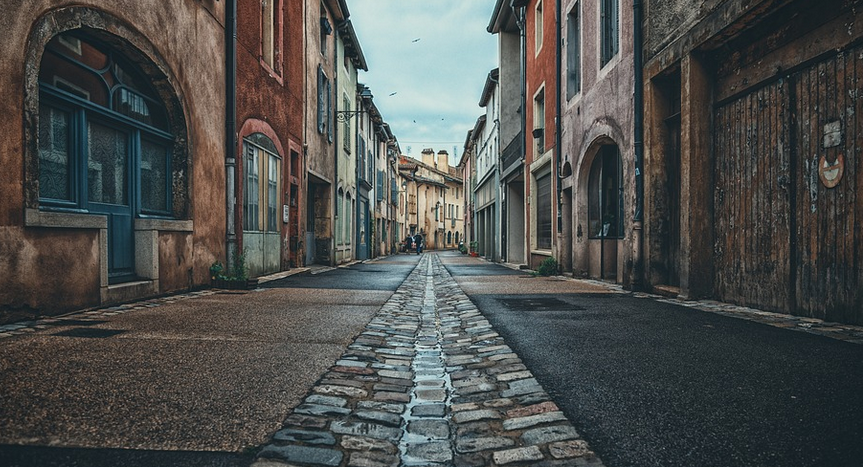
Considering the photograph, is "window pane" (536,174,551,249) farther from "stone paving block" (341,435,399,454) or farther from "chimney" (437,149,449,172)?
"chimney" (437,149,449,172)

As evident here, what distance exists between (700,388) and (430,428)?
1372 millimetres

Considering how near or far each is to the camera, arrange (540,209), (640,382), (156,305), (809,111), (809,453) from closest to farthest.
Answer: (809,453)
(640,382)
(809,111)
(156,305)
(540,209)

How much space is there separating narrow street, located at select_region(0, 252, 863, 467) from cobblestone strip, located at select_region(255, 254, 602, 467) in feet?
0.04

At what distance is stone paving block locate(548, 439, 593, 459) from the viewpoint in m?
1.84

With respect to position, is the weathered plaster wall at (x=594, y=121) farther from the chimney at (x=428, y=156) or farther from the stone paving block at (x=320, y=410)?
the chimney at (x=428, y=156)

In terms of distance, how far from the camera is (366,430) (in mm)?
2166

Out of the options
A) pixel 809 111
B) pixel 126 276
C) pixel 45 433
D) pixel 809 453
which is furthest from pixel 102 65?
pixel 809 111

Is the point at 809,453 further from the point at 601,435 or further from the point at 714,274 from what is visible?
the point at 714,274

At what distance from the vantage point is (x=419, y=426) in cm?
226

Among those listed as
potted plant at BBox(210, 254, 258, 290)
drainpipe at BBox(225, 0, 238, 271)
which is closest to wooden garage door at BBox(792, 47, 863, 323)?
potted plant at BBox(210, 254, 258, 290)

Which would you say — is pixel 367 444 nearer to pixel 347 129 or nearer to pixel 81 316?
pixel 81 316

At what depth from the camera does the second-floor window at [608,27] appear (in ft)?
28.8

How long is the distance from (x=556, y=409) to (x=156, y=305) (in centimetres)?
478

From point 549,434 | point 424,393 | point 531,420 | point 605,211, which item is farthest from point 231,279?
point 605,211
